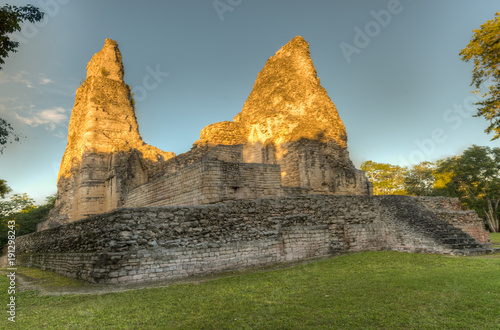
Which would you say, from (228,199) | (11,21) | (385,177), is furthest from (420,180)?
(11,21)

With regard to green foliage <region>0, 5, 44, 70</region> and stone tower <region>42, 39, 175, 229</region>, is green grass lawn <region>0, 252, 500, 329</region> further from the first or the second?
stone tower <region>42, 39, 175, 229</region>

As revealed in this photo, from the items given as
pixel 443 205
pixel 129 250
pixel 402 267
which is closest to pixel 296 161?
pixel 443 205

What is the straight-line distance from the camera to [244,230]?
8.74 meters

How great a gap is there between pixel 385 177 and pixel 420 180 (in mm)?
4681

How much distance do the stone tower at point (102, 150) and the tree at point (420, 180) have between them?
1193 inches

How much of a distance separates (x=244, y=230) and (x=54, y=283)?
193 inches

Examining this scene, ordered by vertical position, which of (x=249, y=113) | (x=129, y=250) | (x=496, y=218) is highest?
(x=249, y=113)

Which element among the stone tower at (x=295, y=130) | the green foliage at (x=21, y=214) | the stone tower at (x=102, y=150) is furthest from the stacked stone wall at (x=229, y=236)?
the green foliage at (x=21, y=214)

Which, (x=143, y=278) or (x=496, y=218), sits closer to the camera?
(x=143, y=278)

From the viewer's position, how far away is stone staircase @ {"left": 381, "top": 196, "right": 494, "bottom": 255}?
33.2 ft

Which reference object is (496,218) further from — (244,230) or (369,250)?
(244,230)

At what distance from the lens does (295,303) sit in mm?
4676

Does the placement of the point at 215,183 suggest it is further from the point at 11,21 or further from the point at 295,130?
the point at 295,130

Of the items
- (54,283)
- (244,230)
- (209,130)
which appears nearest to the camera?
(54,283)
